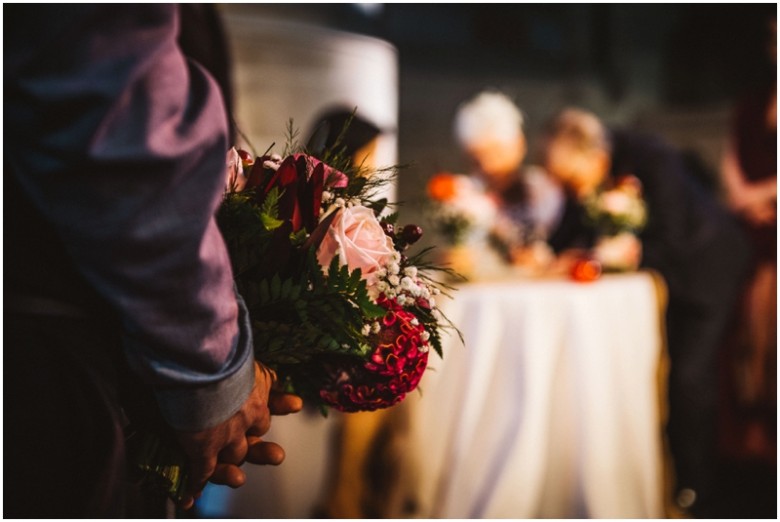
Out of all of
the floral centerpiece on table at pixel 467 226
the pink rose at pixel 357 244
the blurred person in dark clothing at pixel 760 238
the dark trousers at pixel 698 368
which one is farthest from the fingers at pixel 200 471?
the blurred person in dark clothing at pixel 760 238

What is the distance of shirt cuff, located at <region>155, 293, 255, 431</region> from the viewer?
76 centimetres

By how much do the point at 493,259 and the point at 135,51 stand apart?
2.59 m

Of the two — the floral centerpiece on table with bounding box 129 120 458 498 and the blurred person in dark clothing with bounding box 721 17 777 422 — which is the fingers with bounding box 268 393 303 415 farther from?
the blurred person in dark clothing with bounding box 721 17 777 422

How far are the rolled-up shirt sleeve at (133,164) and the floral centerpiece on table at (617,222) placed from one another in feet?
8.13

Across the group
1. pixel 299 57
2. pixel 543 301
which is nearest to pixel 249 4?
pixel 299 57

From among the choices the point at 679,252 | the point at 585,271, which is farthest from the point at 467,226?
the point at 679,252

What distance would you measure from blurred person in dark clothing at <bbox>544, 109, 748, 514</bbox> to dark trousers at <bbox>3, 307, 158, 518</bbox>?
276cm

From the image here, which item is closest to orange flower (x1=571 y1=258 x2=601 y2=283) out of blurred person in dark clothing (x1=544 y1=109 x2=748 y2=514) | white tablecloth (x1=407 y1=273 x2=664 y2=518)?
white tablecloth (x1=407 y1=273 x2=664 y2=518)

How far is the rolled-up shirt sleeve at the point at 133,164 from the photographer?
628mm

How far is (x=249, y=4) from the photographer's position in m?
4.37

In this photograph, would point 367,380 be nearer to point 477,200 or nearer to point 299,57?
point 477,200

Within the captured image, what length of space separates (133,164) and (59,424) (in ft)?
0.90

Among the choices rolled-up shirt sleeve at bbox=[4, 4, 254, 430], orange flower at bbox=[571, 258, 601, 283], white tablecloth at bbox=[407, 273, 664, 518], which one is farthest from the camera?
orange flower at bbox=[571, 258, 601, 283]

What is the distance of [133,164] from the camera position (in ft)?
2.14
